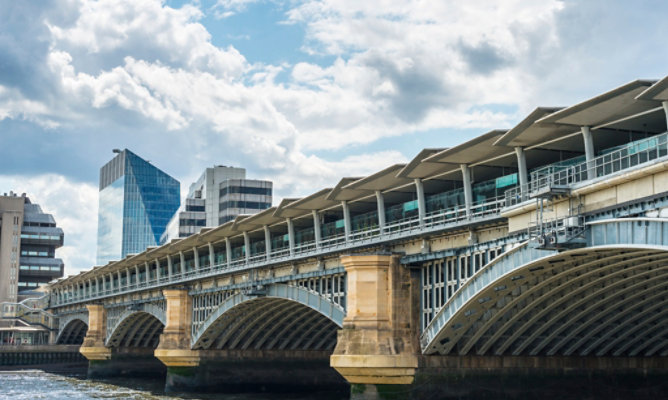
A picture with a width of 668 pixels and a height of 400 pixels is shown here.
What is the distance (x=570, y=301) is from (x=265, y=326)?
3362 centimetres

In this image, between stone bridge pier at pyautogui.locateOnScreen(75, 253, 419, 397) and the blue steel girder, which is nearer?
the blue steel girder

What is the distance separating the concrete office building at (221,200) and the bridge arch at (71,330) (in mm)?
23024

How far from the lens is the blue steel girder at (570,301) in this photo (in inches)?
1185

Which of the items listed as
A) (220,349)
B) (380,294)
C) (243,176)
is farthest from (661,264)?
(243,176)

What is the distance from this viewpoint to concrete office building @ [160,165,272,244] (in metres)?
150

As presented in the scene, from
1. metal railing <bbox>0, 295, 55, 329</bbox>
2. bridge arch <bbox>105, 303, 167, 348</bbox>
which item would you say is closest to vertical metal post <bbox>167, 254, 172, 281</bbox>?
bridge arch <bbox>105, 303, 167, 348</bbox>

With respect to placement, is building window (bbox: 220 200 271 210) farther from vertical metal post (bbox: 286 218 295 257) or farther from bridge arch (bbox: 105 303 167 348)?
vertical metal post (bbox: 286 218 295 257)

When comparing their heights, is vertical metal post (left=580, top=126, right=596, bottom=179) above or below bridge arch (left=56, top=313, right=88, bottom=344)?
above

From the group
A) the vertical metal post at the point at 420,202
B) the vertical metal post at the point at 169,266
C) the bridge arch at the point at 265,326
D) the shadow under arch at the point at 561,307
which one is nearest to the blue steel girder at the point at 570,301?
the shadow under arch at the point at 561,307

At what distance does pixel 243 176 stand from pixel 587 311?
12450 centimetres

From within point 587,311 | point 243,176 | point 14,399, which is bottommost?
point 14,399

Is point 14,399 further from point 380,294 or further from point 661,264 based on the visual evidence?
point 661,264

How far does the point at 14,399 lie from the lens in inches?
→ 2549

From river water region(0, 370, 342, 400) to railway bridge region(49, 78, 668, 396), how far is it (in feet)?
18.9
